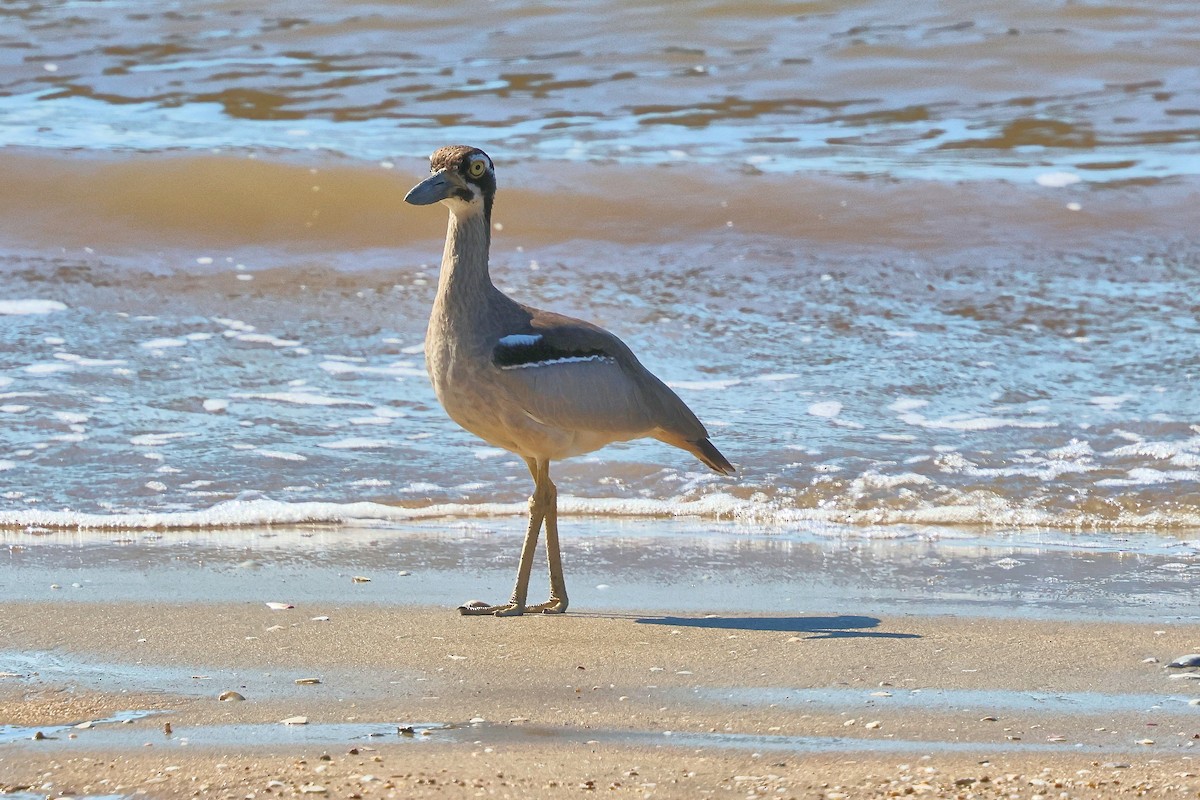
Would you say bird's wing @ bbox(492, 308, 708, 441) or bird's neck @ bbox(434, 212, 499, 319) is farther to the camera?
bird's neck @ bbox(434, 212, 499, 319)

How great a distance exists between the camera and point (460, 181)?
6.14m

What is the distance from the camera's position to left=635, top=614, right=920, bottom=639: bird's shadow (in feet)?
18.3

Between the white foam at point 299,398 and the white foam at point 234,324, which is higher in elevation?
the white foam at point 234,324

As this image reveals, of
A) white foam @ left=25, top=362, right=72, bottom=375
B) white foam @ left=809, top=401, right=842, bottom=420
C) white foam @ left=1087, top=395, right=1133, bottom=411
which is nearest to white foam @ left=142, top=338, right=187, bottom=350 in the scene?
white foam @ left=25, top=362, right=72, bottom=375

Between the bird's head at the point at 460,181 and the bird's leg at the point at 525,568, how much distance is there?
99 cm

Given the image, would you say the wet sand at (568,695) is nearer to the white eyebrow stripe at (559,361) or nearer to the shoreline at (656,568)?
the shoreline at (656,568)

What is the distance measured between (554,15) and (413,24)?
1.84m

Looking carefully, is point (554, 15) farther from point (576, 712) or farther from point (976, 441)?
point (576, 712)

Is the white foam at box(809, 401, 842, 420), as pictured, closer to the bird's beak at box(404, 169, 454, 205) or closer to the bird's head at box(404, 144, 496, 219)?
the bird's head at box(404, 144, 496, 219)

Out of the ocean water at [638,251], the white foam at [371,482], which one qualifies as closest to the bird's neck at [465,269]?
the ocean water at [638,251]

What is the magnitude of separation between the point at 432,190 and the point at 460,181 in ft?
0.51

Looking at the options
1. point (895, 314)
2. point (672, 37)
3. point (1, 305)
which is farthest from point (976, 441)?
point (672, 37)

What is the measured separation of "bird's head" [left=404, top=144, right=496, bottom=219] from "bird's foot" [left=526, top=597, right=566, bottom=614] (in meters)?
1.43

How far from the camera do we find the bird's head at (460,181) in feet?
19.9
